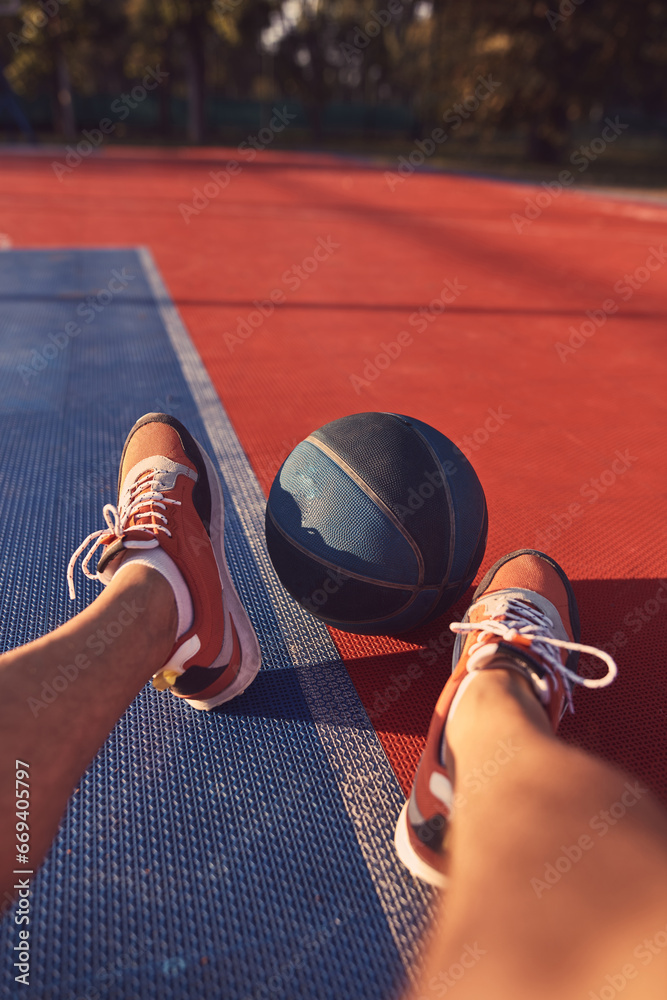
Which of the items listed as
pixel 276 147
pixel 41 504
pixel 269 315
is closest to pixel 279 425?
pixel 41 504

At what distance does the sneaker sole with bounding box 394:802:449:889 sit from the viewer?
1.47m

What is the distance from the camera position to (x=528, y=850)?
121 cm

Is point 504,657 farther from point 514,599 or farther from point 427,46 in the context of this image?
point 427,46

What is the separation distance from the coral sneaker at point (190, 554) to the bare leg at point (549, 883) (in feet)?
2.55

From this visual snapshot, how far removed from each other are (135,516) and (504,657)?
105 cm

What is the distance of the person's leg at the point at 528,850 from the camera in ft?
3.51

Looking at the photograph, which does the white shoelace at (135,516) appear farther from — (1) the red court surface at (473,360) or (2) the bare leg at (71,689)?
(1) the red court surface at (473,360)

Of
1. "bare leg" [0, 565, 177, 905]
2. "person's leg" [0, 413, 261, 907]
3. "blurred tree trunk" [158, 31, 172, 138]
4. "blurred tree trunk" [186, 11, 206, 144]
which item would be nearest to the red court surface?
"person's leg" [0, 413, 261, 907]

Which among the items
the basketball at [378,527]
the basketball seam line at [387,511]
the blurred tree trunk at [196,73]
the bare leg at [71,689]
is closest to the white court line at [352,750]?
the basketball at [378,527]

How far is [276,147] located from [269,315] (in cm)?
2848

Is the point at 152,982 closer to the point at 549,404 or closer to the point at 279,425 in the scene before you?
the point at 279,425

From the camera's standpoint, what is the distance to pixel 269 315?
5.97m

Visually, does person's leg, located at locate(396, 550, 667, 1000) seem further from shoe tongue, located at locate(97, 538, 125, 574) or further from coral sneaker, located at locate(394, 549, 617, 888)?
shoe tongue, located at locate(97, 538, 125, 574)

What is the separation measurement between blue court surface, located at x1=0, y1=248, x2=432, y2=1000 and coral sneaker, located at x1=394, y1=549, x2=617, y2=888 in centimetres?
19
